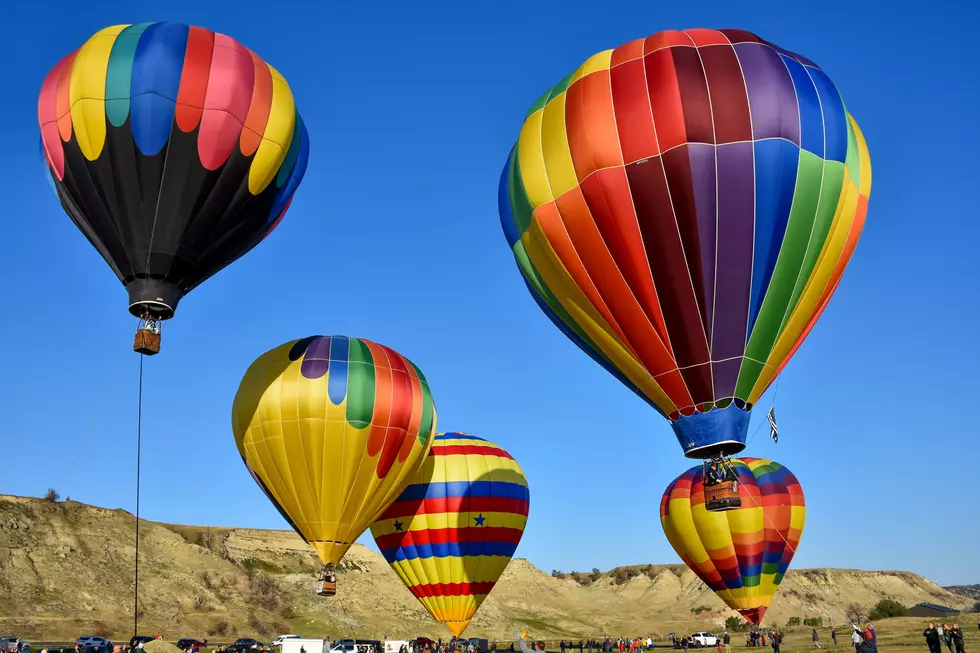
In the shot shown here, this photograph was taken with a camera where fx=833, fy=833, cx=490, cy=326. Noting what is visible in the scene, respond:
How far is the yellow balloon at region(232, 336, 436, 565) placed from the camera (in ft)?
64.0

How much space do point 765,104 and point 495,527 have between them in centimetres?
1500

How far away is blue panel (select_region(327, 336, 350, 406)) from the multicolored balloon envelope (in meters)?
5.61

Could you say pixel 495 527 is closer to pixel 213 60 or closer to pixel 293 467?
pixel 293 467

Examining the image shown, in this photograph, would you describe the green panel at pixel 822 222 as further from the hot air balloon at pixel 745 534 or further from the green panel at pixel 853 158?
the hot air balloon at pixel 745 534

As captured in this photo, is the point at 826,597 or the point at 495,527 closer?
the point at 495,527

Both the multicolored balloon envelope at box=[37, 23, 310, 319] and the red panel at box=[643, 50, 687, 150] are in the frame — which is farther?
the multicolored balloon envelope at box=[37, 23, 310, 319]

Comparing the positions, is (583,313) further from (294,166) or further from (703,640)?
(703,640)

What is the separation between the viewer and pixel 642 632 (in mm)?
57719

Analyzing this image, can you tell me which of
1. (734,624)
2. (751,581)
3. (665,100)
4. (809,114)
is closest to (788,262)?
(809,114)

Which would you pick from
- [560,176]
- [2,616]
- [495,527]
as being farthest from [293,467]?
[2,616]

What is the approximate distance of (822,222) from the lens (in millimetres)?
13344

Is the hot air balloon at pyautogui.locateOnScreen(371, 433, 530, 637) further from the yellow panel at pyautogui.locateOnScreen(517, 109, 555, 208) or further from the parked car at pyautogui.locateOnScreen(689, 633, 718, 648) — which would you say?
the parked car at pyautogui.locateOnScreen(689, 633, 718, 648)

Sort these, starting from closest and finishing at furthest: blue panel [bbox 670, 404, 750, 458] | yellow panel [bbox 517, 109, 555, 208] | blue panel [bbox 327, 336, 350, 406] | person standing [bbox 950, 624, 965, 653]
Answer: blue panel [bbox 670, 404, 750, 458], yellow panel [bbox 517, 109, 555, 208], person standing [bbox 950, 624, 965, 653], blue panel [bbox 327, 336, 350, 406]

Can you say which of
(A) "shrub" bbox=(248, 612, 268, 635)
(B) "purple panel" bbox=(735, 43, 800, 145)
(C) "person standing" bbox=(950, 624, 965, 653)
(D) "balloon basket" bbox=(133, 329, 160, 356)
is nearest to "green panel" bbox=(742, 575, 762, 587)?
(C) "person standing" bbox=(950, 624, 965, 653)
